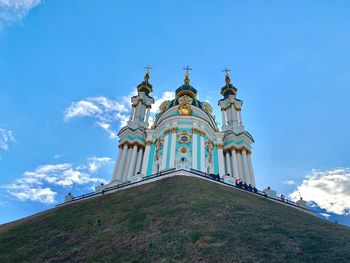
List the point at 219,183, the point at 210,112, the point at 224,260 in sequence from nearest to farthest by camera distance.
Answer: the point at 224,260, the point at 219,183, the point at 210,112

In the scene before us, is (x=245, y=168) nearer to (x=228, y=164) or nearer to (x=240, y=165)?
(x=240, y=165)

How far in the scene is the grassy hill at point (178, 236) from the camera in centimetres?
939

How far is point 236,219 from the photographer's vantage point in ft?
42.7

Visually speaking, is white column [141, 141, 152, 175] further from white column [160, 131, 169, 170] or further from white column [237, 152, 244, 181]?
white column [237, 152, 244, 181]

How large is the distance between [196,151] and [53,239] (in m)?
22.2

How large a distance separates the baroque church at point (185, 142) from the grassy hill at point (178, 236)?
14.9 metres

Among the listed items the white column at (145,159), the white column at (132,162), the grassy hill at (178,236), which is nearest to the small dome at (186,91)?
the white column at (145,159)

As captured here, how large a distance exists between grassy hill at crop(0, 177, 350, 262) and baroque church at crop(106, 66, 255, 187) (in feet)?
49.0

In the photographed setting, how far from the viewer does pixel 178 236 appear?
1123cm

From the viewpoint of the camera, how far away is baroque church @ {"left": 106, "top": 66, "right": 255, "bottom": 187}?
1346 inches

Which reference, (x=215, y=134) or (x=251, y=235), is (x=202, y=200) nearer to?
(x=251, y=235)

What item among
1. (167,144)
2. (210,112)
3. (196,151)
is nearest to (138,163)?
(167,144)

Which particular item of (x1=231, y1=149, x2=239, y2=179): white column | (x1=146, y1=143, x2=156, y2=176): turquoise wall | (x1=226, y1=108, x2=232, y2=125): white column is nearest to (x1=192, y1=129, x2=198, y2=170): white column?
(x1=146, y1=143, x2=156, y2=176): turquoise wall

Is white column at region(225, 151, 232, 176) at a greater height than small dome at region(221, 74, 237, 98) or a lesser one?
lesser
